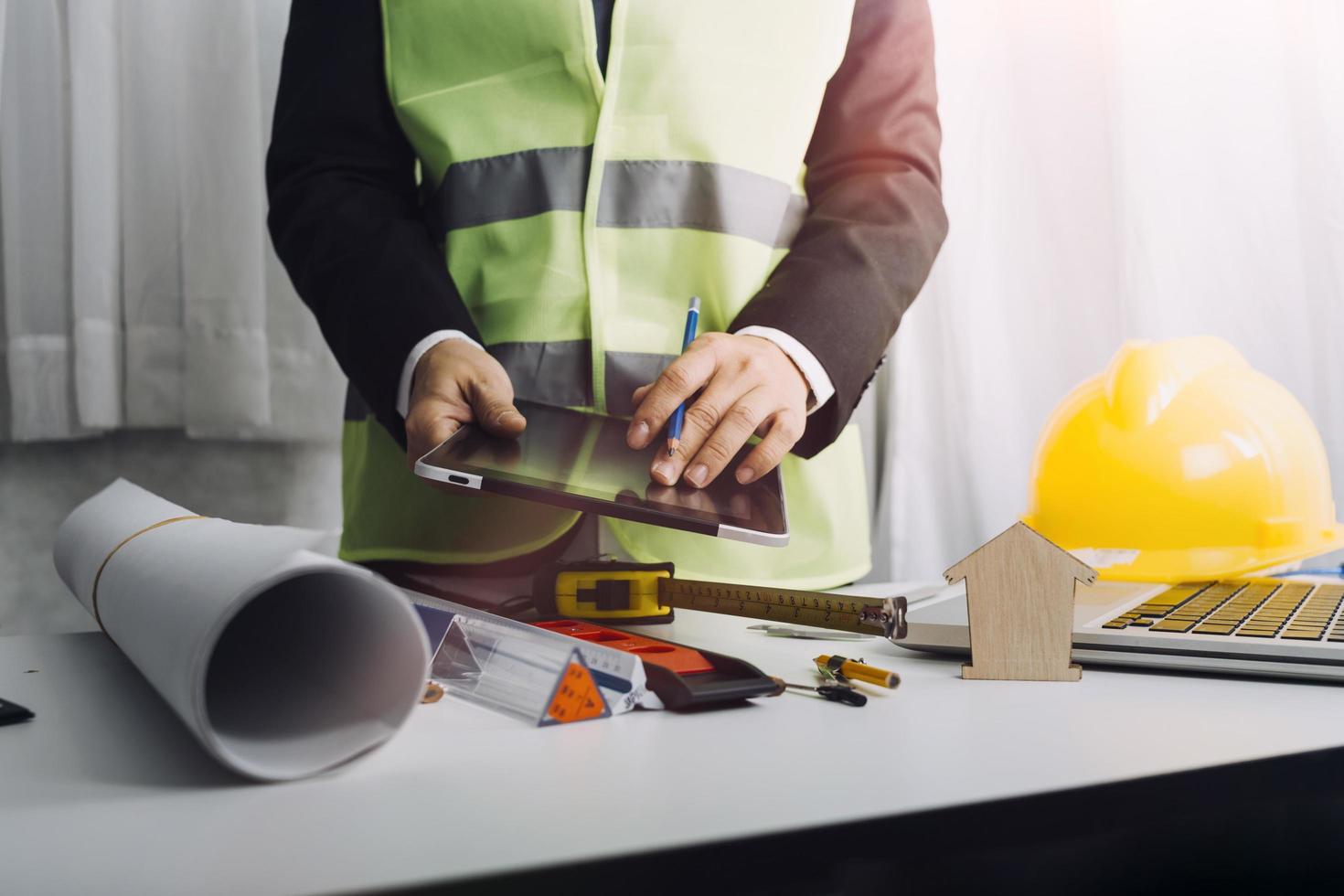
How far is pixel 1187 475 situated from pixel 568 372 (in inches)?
23.9

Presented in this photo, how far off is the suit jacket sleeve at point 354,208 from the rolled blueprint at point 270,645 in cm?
45

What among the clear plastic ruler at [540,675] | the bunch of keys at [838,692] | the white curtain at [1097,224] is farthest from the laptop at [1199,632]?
the white curtain at [1097,224]

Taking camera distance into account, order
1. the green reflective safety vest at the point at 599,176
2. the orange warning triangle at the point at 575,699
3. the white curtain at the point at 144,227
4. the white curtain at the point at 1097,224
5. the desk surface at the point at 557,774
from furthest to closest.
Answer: the white curtain at the point at 1097,224
the white curtain at the point at 144,227
the green reflective safety vest at the point at 599,176
the orange warning triangle at the point at 575,699
the desk surface at the point at 557,774

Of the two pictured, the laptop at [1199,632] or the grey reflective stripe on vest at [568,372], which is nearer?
the laptop at [1199,632]

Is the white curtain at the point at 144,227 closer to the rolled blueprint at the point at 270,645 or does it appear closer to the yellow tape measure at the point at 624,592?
the yellow tape measure at the point at 624,592

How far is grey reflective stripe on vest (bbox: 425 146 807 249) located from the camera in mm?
965

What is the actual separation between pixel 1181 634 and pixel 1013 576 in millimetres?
113

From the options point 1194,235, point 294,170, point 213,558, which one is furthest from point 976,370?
point 213,558

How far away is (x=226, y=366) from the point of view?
1.33 meters

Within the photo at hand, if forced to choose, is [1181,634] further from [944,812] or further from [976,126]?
[976,126]

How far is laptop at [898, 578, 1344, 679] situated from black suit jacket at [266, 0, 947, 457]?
0.28 metres

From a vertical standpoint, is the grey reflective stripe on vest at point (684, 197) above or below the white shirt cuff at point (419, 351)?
above

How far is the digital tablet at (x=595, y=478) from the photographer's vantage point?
56 centimetres

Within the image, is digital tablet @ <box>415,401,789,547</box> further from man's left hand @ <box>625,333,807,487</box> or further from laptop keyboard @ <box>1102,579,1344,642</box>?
laptop keyboard @ <box>1102,579,1344,642</box>
